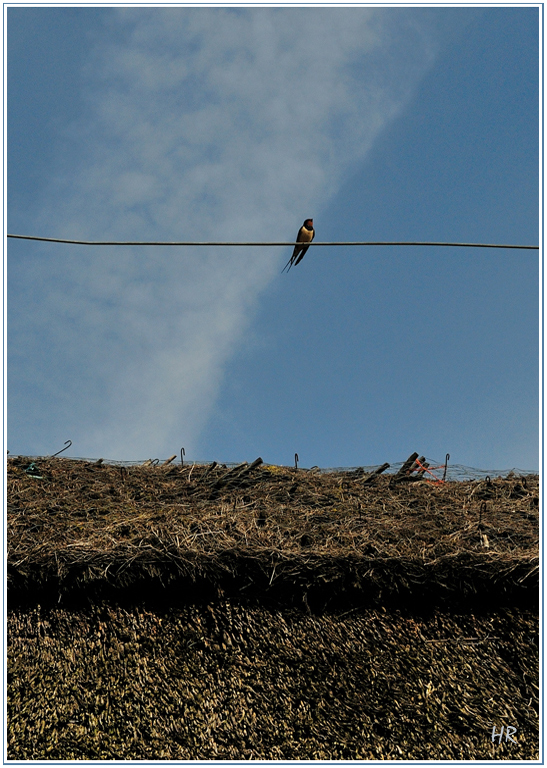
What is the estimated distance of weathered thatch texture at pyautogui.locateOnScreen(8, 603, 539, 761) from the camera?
15.8ft

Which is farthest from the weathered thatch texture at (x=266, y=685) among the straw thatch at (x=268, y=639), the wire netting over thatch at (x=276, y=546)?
the wire netting over thatch at (x=276, y=546)

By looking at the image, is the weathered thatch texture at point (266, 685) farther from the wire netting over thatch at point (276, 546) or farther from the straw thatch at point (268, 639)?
the wire netting over thatch at point (276, 546)

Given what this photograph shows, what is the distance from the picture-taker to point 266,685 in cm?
495

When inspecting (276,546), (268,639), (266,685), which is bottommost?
(266,685)

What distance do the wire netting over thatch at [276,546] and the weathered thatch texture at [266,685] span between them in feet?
0.74

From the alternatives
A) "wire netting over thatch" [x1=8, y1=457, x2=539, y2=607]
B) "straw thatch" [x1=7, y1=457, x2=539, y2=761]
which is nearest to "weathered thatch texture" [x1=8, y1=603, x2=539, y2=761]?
"straw thatch" [x1=7, y1=457, x2=539, y2=761]

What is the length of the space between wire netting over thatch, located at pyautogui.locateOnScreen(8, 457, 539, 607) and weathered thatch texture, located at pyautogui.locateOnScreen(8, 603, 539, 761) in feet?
0.74

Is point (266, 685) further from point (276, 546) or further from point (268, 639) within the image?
point (276, 546)

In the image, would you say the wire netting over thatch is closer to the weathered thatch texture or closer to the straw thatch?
the straw thatch

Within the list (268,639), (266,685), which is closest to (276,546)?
(268,639)

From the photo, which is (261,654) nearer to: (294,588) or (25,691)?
(294,588)

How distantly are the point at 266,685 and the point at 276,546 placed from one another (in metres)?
1.04
